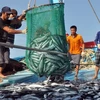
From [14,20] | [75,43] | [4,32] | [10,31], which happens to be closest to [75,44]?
[75,43]

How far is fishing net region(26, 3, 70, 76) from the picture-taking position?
6477mm

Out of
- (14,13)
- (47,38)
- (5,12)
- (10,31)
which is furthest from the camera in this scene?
(14,13)

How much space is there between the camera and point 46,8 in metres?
6.70

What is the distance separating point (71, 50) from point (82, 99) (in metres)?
4.89

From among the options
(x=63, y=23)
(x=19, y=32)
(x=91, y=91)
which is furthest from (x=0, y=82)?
(x=91, y=91)

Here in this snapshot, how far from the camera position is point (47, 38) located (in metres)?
6.50

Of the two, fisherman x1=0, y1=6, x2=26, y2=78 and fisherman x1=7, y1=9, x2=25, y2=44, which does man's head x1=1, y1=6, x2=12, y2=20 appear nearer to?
fisherman x1=0, y1=6, x2=26, y2=78

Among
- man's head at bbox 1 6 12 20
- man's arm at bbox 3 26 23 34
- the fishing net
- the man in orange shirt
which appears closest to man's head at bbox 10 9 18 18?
man's head at bbox 1 6 12 20

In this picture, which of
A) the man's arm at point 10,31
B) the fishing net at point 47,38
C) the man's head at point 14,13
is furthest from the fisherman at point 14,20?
the fishing net at point 47,38

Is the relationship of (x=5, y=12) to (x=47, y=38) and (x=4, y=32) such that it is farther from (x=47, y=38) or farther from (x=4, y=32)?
(x=47, y=38)

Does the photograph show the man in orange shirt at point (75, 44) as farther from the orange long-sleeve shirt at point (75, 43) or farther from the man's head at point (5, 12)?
the man's head at point (5, 12)

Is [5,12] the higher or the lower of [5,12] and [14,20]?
the higher

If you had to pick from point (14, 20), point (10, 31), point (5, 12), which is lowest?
point (10, 31)

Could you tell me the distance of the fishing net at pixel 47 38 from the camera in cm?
648
